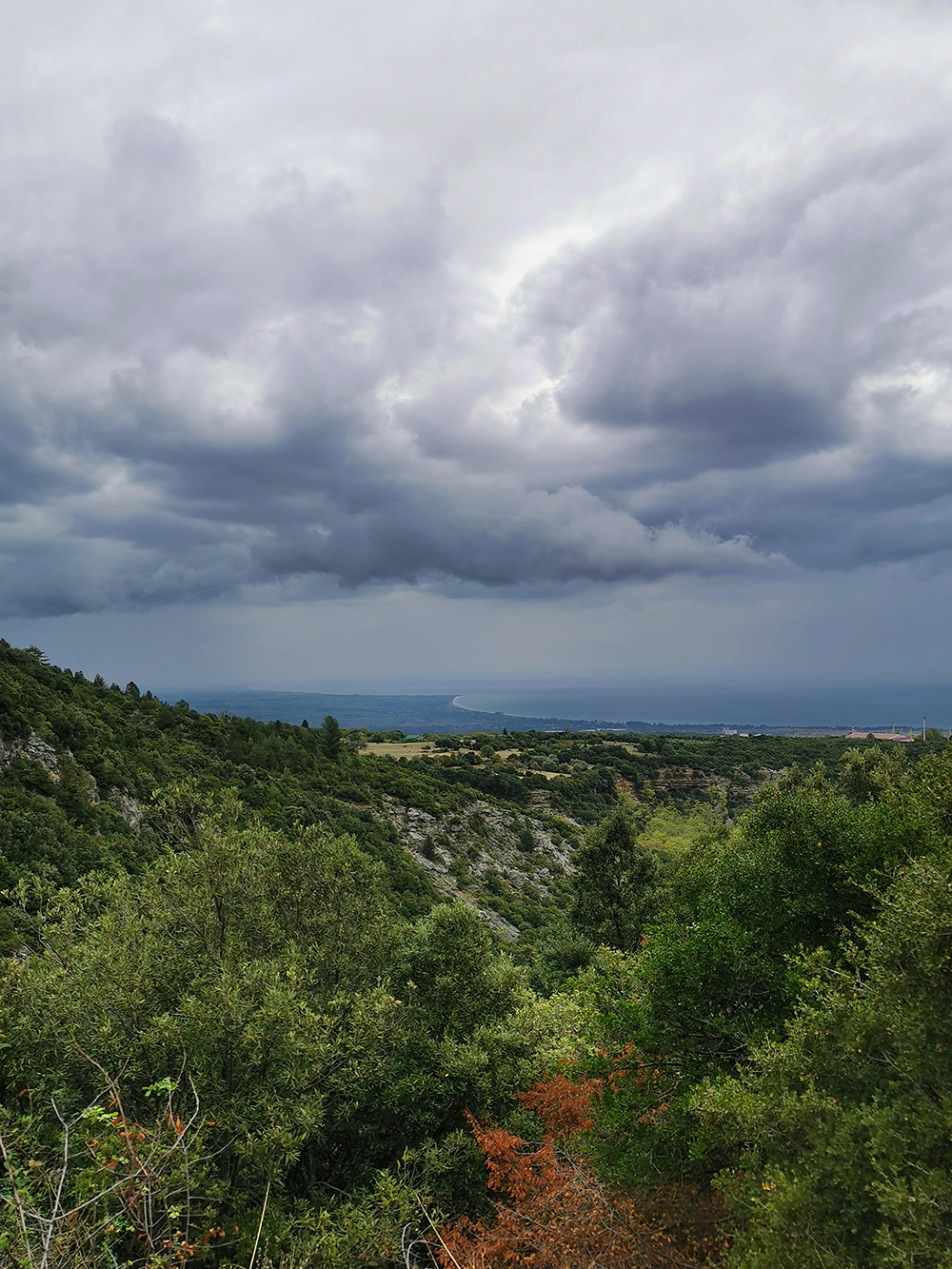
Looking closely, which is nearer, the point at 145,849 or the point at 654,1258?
the point at 654,1258

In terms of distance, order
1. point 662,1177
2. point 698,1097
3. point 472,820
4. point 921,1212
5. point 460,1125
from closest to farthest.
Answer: point 921,1212 < point 698,1097 < point 662,1177 < point 460,1125 < point 472,820

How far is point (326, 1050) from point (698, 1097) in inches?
258

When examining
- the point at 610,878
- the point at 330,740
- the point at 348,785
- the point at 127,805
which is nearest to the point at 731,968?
the point at 610,878

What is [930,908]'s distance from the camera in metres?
7.14

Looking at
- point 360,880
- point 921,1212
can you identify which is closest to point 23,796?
point 360,880

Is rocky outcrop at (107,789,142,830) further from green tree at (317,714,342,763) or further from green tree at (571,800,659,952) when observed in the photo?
green tree at (317,714,342,763)

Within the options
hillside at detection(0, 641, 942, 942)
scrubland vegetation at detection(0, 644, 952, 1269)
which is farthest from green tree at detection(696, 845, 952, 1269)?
hillside at detection(0, 641, 942, 942)

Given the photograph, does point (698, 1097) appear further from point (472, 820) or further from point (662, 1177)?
point (472, 820)

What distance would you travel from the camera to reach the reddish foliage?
9.56m

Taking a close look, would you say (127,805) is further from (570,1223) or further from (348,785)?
(570,1223)

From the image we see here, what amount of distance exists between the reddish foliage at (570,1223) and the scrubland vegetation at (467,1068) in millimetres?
72

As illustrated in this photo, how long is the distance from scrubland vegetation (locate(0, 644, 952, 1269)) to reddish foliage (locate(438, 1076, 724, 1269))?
0.07 m

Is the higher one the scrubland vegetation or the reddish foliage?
the scrubland vegetation

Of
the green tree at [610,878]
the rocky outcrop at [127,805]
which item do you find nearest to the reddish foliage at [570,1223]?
the green tree at [610,878]
